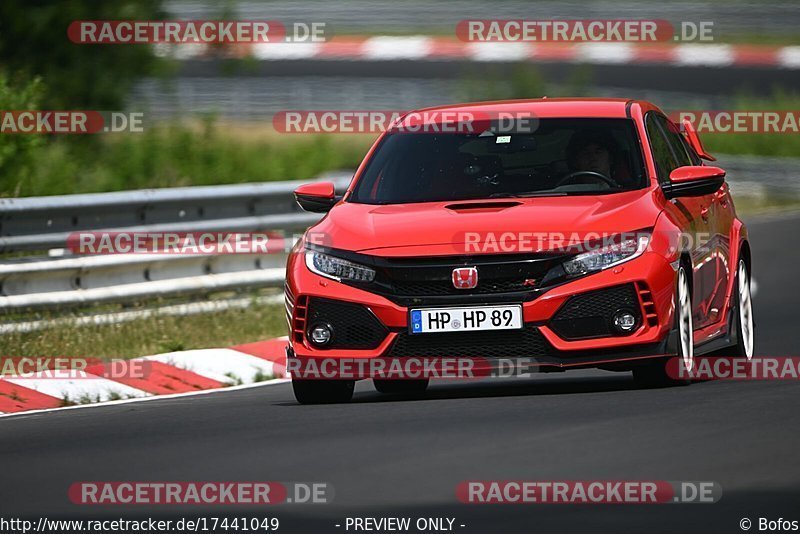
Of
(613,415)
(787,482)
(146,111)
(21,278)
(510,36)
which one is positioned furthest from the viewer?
(510,36)

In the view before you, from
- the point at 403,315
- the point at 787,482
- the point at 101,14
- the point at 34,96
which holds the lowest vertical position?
the point at 787,482

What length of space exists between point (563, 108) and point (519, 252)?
1765mm

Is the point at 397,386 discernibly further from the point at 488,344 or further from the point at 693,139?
the point at 693,139

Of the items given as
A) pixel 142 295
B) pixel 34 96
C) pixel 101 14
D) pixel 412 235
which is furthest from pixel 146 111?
pixel 412 235

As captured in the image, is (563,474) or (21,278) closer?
(563,474)

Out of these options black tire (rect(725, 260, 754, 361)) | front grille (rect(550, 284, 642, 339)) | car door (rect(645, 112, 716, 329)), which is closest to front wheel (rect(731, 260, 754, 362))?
black tire (rect(725, 260, 754, 361))

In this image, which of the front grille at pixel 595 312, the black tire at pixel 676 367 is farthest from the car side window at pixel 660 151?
the front grille at pixel 595 312

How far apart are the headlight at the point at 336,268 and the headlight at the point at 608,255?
104 cm

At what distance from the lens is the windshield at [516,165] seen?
9.99 metres

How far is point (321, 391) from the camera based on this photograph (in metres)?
9.90

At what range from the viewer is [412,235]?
30.6 ft

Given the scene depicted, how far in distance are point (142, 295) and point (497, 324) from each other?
5729 millimetres

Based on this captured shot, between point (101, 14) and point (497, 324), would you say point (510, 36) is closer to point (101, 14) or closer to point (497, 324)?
point (101, 14)

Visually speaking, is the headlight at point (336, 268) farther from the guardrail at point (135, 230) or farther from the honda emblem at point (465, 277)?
the guardrail at point (135, 230)
